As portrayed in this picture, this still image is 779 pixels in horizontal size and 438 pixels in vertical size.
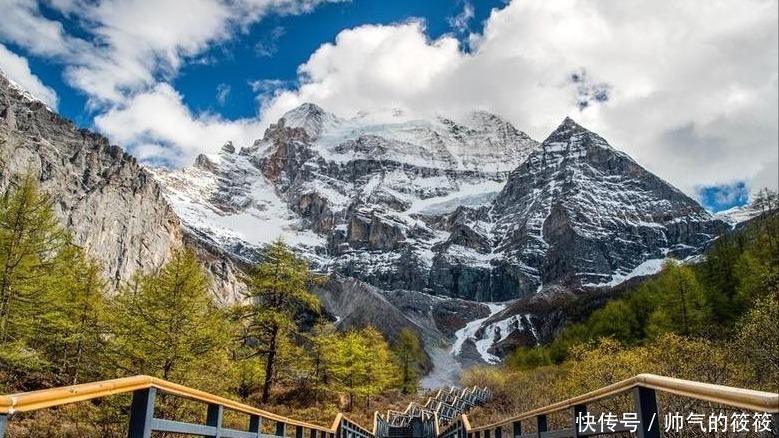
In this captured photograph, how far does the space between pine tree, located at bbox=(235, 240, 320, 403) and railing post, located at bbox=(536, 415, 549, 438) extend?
703 inches

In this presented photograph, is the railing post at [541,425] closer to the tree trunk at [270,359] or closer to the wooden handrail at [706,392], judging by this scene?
the wooden handrail at [706,392]

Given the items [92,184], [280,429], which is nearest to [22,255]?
[280,429]

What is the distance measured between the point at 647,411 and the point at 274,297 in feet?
71.5

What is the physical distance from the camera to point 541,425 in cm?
600

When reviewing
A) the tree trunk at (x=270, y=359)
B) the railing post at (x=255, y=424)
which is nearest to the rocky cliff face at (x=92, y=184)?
the tree trunk at (x=270, y=359)

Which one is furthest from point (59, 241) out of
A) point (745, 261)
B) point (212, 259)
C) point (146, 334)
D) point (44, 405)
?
point (212, 259)

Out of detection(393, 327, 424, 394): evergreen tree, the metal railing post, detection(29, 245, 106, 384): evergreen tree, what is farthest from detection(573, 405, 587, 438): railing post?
detection(393, 327, 424, 394): evergreen tree

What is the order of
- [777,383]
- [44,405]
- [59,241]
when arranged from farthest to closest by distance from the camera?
[59,241] < [777,383] < [44,405]

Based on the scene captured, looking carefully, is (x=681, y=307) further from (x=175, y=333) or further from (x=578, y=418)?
(x=578, y=418)

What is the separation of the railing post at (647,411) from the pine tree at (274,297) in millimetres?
20345

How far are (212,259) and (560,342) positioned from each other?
95.6 m

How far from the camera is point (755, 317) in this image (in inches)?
931

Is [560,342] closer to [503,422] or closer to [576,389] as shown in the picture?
[576,389]

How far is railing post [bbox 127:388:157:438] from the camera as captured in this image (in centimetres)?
381
